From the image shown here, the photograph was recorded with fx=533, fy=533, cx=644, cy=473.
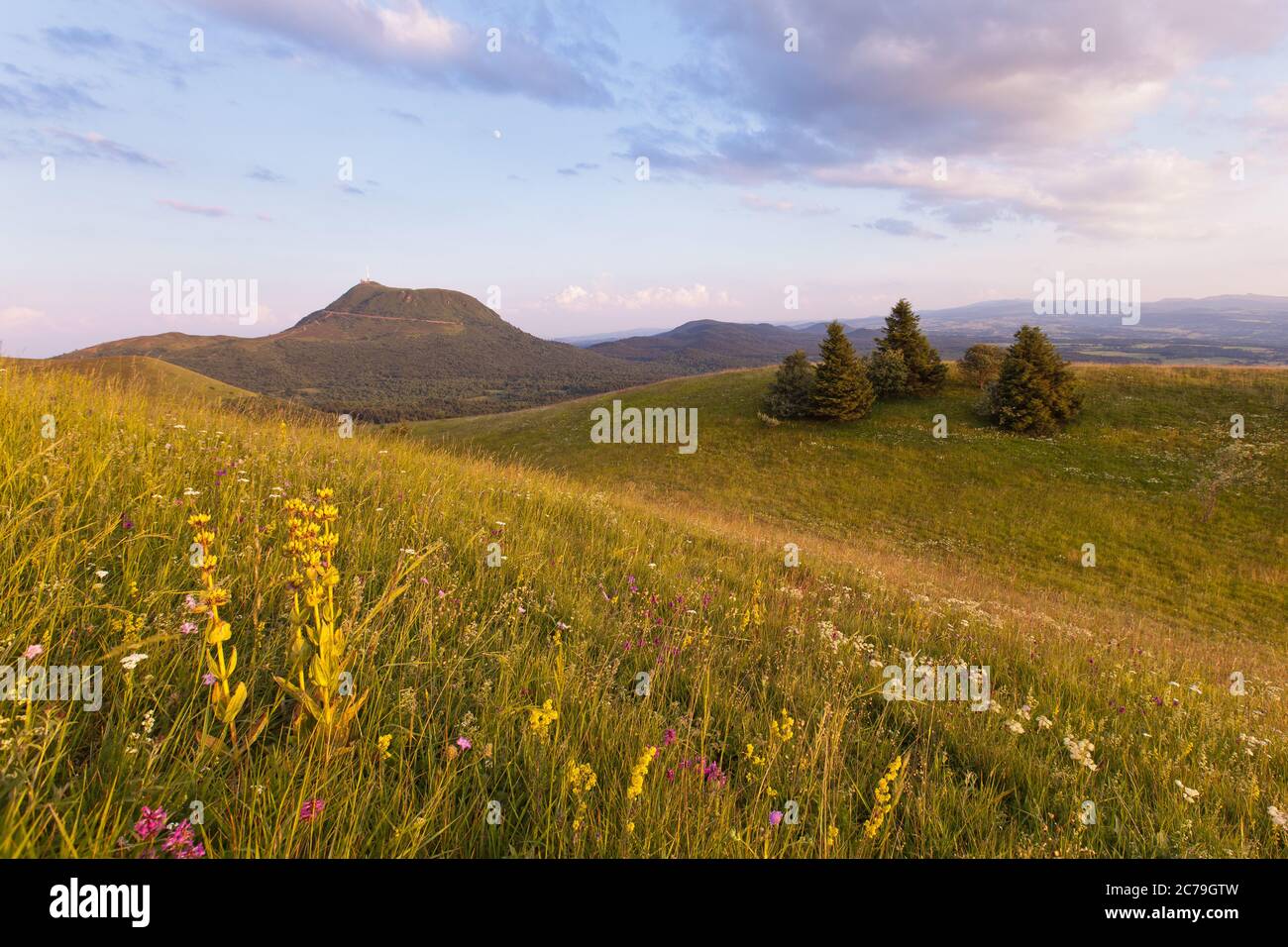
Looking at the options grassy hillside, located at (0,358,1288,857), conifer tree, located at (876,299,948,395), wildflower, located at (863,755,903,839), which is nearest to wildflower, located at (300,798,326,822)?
grassy hillside, located at (0,358,1288,857)

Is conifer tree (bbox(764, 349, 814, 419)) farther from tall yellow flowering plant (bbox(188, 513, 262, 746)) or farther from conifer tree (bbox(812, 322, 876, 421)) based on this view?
tall yellow flowering plant (bbox(188, 513, 262, 746))

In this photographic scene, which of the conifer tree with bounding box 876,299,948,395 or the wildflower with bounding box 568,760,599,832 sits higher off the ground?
the conifer tree with bounding box 876,299,948,395

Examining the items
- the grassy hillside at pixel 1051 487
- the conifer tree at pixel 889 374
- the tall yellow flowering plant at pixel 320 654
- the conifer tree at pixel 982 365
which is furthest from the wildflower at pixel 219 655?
the conifer tree at pixel 982 365

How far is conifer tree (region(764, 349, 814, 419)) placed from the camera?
38.8 meters

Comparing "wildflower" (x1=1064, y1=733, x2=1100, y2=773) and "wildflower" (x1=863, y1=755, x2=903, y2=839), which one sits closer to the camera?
"wildflower" (x1=863, y1=755, x2=903, y2=839)

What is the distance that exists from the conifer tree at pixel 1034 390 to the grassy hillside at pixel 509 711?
31910mm

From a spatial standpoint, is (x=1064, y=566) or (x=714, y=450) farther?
(x=714, y=450)

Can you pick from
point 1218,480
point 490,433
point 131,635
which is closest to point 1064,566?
point 1218,480

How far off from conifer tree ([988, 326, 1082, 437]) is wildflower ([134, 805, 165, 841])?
39.4 m

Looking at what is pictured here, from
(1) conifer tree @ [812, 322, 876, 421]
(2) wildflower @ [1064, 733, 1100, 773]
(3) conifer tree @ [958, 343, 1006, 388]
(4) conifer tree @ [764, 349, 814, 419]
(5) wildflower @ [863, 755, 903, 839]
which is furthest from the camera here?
(4) conifer tree @ [764, 349, 814, 419]

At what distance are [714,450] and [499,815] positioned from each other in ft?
118
